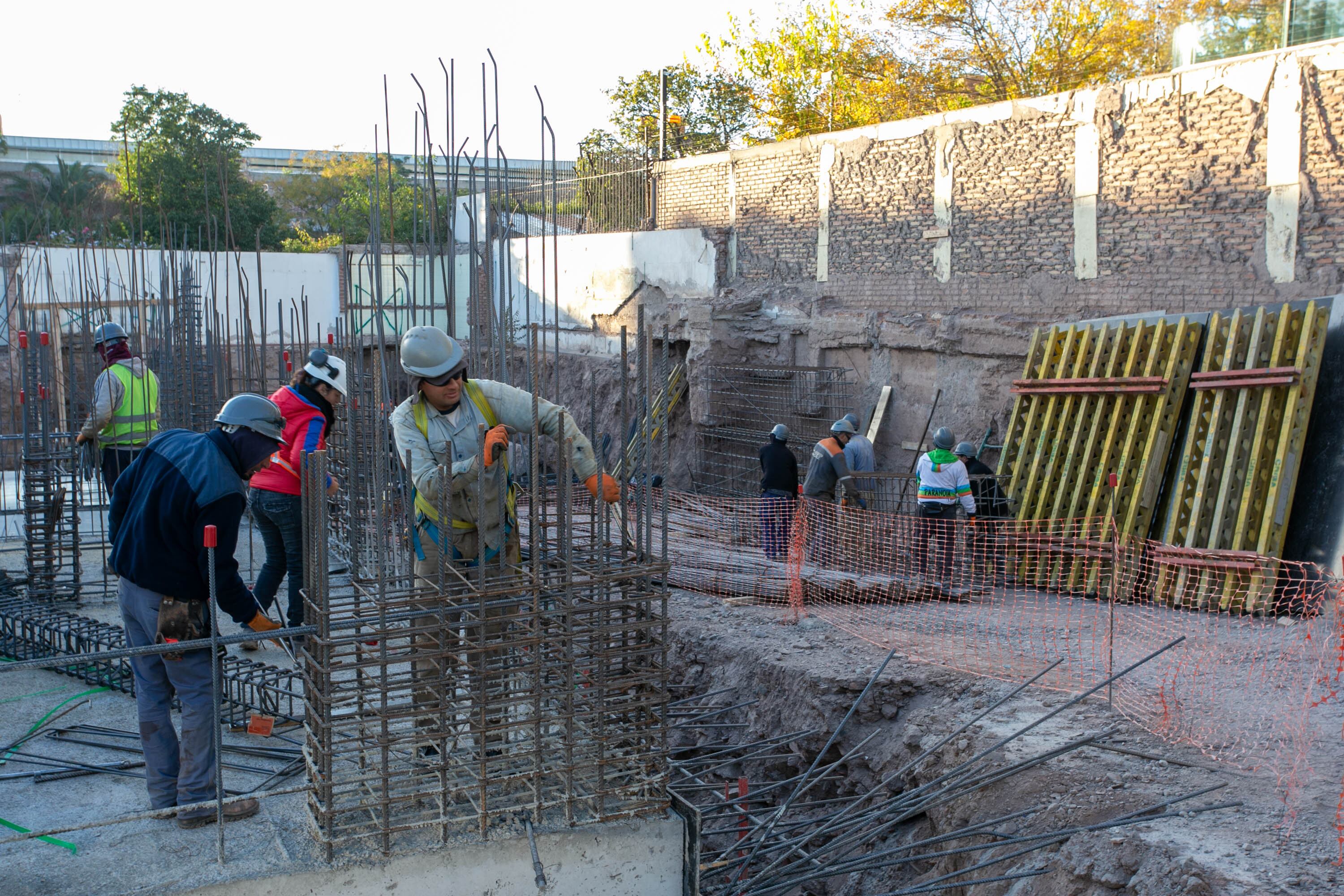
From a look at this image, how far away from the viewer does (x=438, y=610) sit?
3.62 meters

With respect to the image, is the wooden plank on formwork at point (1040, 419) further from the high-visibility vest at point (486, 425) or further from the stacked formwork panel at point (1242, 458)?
the high-visibility vest at point (486, 425)

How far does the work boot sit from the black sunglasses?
64.4 inches

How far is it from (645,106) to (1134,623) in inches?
845

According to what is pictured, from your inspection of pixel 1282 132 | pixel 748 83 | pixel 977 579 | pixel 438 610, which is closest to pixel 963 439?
pixel 977 579

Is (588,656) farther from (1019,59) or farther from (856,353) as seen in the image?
(1019,59)

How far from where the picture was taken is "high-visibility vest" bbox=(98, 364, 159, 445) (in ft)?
22.4

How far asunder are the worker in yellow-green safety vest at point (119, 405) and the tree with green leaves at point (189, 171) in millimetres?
13112

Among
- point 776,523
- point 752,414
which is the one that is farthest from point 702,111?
point 776,523

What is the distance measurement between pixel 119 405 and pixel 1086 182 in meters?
8.75

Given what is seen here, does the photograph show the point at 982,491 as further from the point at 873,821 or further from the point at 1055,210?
the point at 873,821

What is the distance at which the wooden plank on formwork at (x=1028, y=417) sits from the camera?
9984 millimetres

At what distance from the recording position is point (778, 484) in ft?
34.5

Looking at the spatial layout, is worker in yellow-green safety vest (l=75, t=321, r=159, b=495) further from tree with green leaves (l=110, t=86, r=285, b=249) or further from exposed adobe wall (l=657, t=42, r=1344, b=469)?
tree with green leaves (l=110, t=86, r=285, b=249)

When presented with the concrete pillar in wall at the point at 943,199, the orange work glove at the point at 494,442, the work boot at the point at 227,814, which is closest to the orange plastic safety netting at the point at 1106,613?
the orange work glove at the point at 494,442
